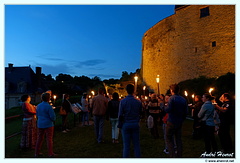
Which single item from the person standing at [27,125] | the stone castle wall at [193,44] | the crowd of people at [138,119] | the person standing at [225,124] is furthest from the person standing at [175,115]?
the stone castle wall at [193,44]

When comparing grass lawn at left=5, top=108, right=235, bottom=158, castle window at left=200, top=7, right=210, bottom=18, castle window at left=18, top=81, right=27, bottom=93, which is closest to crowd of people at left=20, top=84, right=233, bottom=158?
grass lawn at left=5, top=108, right=235, bottom=158

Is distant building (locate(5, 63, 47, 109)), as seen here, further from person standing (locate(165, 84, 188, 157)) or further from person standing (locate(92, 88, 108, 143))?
person standing (locate(165, 84, 188, 157))

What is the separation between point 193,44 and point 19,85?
1433 inches

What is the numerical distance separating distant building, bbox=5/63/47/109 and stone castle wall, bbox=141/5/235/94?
1070 inches

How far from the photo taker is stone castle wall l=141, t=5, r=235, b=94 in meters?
20.2

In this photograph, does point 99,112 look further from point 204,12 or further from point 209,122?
point 204,12

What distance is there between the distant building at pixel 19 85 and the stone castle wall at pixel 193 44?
2719 cm

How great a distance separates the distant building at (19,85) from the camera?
131ft

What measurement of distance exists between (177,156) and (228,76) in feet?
36.1

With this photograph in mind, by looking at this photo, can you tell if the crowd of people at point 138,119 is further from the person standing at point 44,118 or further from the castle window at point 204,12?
the castle window at point 204,12

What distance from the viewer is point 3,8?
580 cm

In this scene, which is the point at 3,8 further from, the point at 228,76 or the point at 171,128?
the point at 228,76

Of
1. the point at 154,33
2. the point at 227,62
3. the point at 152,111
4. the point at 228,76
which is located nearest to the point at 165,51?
the point at 154,33

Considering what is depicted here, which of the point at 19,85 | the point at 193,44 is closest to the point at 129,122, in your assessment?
the point at 193,44
